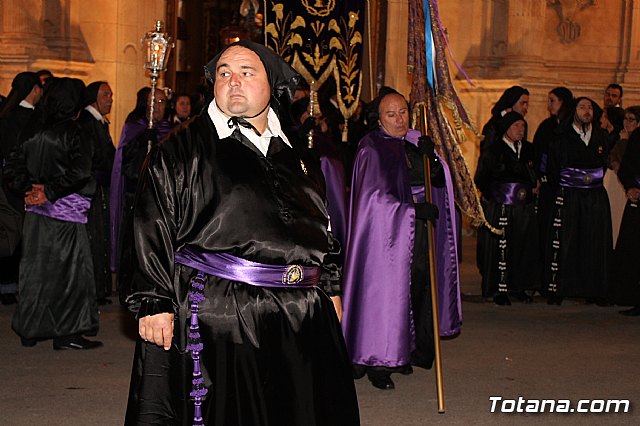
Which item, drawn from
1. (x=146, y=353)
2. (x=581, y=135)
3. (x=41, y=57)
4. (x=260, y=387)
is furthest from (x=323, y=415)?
(x=41, y=57)

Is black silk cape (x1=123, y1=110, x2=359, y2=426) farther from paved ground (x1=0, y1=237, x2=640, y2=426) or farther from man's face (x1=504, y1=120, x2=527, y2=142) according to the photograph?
man's face (x1=504, y1=120, x2=527, y2=142)

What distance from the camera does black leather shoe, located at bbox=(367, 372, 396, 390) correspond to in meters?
7.59

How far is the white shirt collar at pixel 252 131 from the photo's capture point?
453 centimetres

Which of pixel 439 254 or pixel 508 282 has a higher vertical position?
pixel 439 254

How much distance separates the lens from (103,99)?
10148 mm

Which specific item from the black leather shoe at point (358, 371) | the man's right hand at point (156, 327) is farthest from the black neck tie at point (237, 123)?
the black leather shoe at point (358, 371)

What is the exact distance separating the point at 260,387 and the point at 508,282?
7.52 m

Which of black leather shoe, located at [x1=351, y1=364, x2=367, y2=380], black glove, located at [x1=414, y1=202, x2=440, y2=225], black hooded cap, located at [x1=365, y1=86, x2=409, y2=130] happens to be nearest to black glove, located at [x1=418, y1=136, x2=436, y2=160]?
black glove, located at [x1=414, y1=202, x2=440, y2=225]

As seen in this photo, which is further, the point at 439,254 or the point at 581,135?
the point at 581,135

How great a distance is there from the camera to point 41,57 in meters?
14.9

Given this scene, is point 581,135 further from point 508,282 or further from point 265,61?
point 265,61

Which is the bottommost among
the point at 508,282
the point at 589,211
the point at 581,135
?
the point at 508,282

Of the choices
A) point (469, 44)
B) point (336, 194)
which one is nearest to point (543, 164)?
point (336, 194)

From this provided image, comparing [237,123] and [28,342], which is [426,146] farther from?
[28,342]
